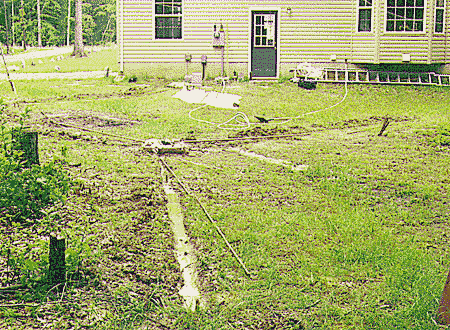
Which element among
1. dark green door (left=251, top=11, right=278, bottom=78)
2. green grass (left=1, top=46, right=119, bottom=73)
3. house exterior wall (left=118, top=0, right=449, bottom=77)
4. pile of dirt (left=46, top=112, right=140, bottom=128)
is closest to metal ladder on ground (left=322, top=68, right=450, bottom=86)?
house exterior wall (left=118, top=0, right=449, bottom=77)

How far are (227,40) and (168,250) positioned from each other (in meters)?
13.7

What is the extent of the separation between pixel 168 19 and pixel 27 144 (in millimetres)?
12427

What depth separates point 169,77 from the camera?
59.3ft

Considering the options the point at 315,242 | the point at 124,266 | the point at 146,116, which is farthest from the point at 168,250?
the point at 146,116

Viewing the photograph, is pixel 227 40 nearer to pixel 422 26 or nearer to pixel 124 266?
pixel 422 26

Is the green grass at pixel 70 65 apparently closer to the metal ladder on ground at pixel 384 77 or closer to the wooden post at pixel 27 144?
the metal ladder on ground at pixel 384 77

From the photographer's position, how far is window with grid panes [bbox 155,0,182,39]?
17.8 m

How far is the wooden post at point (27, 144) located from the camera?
616 cm

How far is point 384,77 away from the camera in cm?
1762

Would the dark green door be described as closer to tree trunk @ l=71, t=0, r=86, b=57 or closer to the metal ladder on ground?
the metal ladder on ground

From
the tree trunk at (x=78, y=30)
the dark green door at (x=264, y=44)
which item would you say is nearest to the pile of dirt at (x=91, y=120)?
the dark green door at (x=264, y=44)

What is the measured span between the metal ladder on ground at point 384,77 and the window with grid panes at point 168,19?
4777 mm

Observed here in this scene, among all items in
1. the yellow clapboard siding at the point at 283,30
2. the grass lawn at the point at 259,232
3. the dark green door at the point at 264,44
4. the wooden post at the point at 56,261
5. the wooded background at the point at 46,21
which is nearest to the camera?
the grass lawn at the point at 259,232

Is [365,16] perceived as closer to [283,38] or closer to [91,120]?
[283,38]
